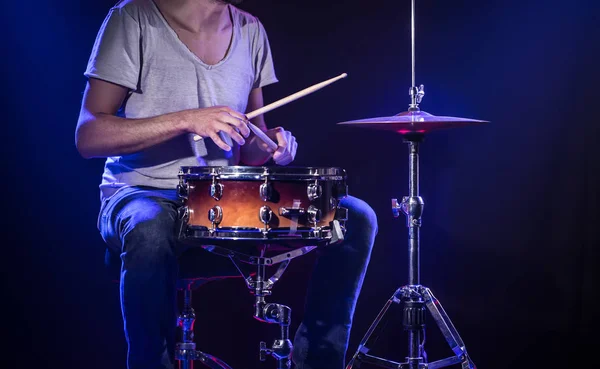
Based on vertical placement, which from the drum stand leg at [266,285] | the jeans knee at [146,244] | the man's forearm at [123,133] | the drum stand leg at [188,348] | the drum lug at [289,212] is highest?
the man's forearm at [123,133]

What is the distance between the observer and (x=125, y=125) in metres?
1.99

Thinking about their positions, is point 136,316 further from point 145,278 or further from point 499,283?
point 499,283

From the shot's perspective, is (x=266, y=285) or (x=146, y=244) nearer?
(x=146, y=244)

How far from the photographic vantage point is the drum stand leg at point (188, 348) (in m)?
2.15

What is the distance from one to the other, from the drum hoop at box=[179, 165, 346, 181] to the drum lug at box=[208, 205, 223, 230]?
85mm

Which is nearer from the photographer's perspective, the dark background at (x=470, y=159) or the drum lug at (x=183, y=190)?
the drum lug at (x=183, y=190)

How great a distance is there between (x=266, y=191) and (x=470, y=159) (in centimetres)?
147

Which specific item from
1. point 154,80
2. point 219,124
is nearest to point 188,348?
point 219,124

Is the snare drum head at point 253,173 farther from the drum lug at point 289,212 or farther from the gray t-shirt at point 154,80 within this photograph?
the gray t-shirt at point 154,80

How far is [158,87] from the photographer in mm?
2203

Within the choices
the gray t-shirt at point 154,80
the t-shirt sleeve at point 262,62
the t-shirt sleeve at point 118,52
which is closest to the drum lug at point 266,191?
the gray t-shirt at point 154,80

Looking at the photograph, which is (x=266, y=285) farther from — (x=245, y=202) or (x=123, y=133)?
(x=123, y=133)

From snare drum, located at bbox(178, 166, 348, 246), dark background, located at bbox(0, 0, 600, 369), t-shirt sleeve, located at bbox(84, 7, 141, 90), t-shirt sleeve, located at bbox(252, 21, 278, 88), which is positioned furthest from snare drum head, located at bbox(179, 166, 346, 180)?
dark background, located at bbox(0, 0, 600, 369)

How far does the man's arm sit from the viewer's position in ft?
6.13
